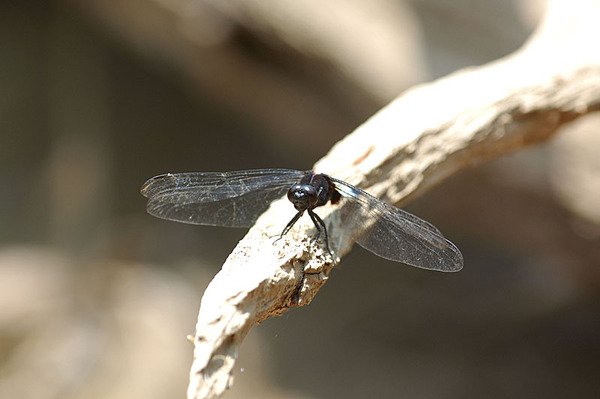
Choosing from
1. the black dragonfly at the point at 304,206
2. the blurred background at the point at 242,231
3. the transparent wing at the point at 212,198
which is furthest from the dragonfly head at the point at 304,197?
the blurred background at the point at 242,231

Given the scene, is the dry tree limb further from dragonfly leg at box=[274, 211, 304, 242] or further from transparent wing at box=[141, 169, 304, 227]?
transparent wing at box=[141, 169, 304, 227]

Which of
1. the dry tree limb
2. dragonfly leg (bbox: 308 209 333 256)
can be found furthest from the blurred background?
dragonfly leg (bbox: 308 209 333 256)

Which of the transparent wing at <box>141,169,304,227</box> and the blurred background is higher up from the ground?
the blurred background

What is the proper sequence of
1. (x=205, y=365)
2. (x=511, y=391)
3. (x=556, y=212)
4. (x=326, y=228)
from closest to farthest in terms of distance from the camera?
(x=205, y=365) → (x=326, y=228) → (x=556, y=212) → (x=511, y=391)

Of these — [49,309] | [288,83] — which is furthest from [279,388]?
[288,83]

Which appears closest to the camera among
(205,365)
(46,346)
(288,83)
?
(205,365)

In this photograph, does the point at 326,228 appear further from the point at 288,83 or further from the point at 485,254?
the point at 485,254

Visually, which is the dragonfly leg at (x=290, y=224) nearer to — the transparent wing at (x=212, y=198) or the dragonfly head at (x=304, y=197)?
the dragonfly head at (x=304, y=197)
